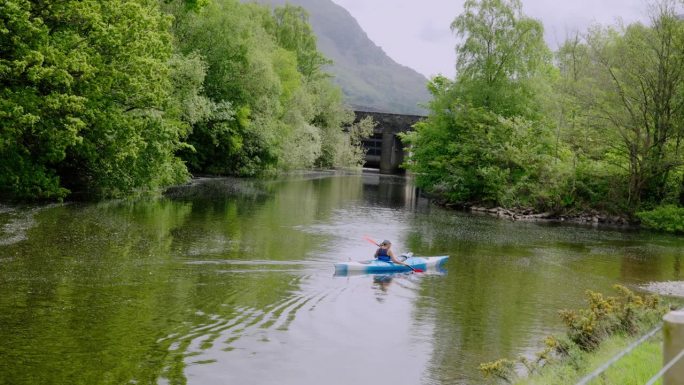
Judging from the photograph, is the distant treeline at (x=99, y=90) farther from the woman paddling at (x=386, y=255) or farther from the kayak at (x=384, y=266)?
the kayak at (x=384, y=266)

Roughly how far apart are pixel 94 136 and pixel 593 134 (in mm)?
26466

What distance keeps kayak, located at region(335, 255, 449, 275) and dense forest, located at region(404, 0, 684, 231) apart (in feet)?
66.6

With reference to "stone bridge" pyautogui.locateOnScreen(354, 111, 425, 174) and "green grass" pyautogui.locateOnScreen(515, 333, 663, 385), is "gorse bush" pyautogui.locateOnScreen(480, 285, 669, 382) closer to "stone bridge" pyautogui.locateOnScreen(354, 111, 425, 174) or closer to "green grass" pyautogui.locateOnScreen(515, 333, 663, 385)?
"green grass" pyautogui.locateOnScreen(515, 333, 663, 385)

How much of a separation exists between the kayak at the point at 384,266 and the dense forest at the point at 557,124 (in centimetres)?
2030

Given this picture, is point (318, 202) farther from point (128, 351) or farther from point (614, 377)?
point (614, 377)

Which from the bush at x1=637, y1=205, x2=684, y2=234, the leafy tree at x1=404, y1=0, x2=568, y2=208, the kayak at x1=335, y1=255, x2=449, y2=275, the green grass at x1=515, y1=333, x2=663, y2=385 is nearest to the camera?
the green grass at x1=515, y1=333, x2=663, y2=385

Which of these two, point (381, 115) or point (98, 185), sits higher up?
point (381, 115)

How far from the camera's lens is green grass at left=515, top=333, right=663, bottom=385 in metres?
7.69

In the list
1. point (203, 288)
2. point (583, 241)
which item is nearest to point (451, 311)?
point (203, 288)

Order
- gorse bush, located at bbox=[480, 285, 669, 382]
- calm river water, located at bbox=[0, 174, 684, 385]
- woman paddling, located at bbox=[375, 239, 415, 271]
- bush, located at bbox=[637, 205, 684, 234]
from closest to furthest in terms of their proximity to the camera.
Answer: gorse bush, located at bbox=[480, 285, 669, 382] < calm river water, located at bbox=[0, 174, 684, 385] < woman paddling, located at bbox=[375, 239, 415, 271] < bush, located at bbox=[637, 205, 684, 234]

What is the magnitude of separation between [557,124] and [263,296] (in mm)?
30230

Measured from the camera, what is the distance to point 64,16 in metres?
23.8

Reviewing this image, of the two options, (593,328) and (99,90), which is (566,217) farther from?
(593,328)

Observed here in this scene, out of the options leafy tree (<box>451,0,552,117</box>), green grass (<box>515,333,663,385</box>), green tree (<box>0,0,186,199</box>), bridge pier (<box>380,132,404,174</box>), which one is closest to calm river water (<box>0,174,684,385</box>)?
green grass (<box>515,333,663,385</box>)
